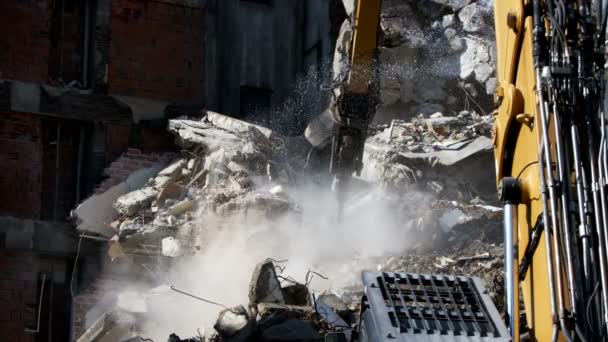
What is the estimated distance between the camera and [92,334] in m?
12.4

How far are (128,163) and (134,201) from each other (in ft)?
4.23

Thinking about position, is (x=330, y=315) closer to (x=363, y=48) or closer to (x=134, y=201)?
(x=363, y=48)

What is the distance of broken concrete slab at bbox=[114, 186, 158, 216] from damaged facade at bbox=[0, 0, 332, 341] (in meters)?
0.30

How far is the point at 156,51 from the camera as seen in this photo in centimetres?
1611

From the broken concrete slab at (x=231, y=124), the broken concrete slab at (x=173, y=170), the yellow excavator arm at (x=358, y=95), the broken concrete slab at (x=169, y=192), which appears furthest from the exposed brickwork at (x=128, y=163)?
the yellow excavator arm at (x=358, y=95)

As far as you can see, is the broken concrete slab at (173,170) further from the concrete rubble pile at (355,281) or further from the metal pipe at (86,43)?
the concrete rubble pile at (355,281)

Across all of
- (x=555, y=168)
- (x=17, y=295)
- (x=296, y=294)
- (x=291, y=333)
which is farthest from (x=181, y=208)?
(x=555, y=168)

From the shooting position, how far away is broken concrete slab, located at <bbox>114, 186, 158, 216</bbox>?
46.3ft

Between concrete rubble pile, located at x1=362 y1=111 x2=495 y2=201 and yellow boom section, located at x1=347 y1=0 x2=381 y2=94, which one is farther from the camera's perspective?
concrete rubble pile, located at x1=362 y1=111 x2=495 y2=201

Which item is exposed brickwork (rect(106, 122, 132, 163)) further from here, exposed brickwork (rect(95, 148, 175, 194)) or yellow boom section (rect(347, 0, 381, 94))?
yellow boom section (rect(347, 0, 381, 94))

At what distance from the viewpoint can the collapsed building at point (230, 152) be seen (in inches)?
508

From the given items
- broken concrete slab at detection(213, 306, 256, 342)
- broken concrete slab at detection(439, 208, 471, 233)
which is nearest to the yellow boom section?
broken concrete slab at detection(439, 208, 471, 233)

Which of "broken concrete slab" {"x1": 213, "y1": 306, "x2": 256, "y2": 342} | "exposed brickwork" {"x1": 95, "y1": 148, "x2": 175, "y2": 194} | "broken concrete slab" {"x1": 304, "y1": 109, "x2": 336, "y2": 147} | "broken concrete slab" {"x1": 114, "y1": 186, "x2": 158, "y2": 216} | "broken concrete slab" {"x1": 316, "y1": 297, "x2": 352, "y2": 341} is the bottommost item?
"broken concrete slab" {"x1": 213, "y1": 306, "x2": 256, "y2": 342}

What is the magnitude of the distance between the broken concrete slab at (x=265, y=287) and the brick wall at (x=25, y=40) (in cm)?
635
